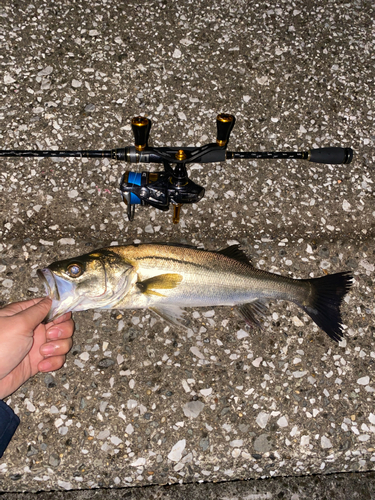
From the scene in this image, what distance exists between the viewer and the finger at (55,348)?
8.82 feet

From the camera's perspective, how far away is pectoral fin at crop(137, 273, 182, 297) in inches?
102

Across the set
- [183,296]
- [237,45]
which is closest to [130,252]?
[183,296]

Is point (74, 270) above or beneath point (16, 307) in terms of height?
above

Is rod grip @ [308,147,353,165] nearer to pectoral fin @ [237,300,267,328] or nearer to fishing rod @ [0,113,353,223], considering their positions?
fishing rod @ [0,113,353,223]

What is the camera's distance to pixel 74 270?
2.47m

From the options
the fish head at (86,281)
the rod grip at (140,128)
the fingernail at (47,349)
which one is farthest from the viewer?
the fingernail at (47,349)

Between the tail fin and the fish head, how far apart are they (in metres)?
1.39

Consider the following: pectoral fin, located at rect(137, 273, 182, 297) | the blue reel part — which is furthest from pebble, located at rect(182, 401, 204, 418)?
the blue reel part

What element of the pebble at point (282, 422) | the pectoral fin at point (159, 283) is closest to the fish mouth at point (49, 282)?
the pectoral fin at point (159, 283)

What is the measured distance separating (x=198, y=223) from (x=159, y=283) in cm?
77

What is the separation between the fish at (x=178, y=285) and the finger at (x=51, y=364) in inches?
17.3

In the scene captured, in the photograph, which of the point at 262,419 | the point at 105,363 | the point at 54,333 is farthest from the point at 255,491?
the point at 54,333

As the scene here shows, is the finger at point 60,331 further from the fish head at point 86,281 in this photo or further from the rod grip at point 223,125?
the rod grip at point 223,125

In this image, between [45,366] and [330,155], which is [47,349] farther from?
[330,155]
